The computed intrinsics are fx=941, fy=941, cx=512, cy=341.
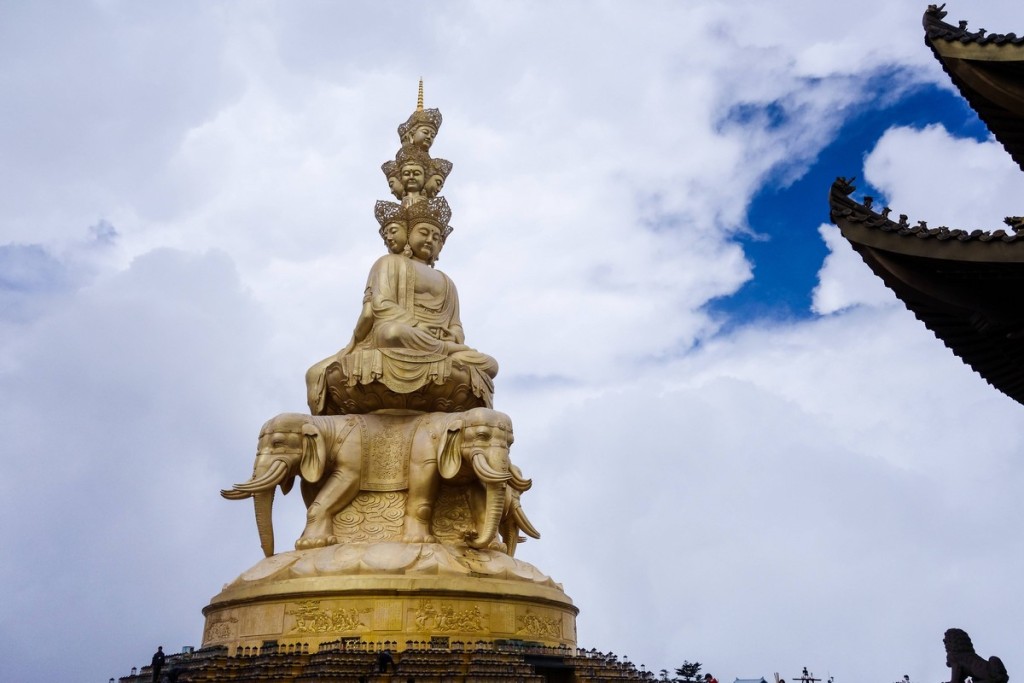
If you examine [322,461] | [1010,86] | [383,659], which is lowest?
[383,659]

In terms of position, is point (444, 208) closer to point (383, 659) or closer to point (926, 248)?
point (383, 659)

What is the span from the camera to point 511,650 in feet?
40.1

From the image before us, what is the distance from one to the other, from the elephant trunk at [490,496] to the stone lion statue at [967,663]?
717cm

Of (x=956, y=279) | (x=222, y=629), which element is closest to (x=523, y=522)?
(x=222, y=629)

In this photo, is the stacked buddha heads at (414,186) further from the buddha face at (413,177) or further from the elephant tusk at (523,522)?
the elephant tusk at (523,522)

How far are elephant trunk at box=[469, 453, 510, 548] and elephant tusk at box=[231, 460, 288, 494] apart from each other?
2912 mm

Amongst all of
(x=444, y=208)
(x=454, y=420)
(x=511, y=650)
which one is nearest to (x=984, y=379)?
(x=511, y=650)

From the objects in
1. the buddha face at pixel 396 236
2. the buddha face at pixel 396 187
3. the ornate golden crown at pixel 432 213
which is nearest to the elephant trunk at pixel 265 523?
the buddha face at pixel 396 236

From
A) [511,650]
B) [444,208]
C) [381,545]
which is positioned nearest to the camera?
[511,650]

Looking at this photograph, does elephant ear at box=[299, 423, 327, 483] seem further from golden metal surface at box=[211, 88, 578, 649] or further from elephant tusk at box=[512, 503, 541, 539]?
elephant tusk at box=[512, 503, 541, 539]

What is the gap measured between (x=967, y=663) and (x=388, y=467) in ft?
30.0

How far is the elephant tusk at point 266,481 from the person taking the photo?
13922 mm

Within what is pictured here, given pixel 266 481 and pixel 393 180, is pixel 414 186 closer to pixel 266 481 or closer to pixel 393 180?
pixel 393 180

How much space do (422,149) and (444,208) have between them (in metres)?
1.45
